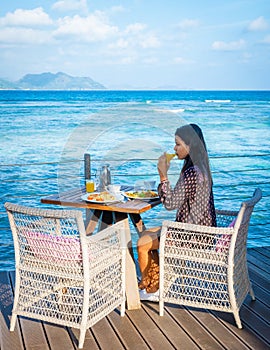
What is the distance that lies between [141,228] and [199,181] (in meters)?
0.57

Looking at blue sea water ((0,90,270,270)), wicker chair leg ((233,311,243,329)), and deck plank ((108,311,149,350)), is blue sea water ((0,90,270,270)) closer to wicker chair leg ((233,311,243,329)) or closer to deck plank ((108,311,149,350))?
deck plank ((108,311,149,350))

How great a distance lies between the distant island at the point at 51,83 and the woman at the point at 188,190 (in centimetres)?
2480

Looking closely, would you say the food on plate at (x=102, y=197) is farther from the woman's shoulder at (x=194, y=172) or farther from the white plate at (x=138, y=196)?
the woman's shoulder at (x=194, y=172)

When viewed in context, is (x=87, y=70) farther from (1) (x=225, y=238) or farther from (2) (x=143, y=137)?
(1) (x=225, y=238)

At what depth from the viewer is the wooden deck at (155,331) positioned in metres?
2.35

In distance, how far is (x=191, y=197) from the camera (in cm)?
260

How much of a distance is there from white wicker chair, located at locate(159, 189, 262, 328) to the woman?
0.11m

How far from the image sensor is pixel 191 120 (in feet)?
78.6

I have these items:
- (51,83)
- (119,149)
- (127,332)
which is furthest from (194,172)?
(51,83)

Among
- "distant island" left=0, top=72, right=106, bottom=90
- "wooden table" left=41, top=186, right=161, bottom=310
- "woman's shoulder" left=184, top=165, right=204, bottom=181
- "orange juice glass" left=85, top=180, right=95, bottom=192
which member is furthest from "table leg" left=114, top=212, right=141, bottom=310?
"distant island" left=0, top=72, right=106, bottom=90

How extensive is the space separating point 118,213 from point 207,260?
1.93 feet

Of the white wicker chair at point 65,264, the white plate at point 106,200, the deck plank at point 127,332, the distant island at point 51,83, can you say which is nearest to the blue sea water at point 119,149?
the white plate at point 106,200

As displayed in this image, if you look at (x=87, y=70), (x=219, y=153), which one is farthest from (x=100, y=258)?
(x=87, y=70)

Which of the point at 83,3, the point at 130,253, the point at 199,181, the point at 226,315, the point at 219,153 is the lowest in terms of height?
the point at 219,153
